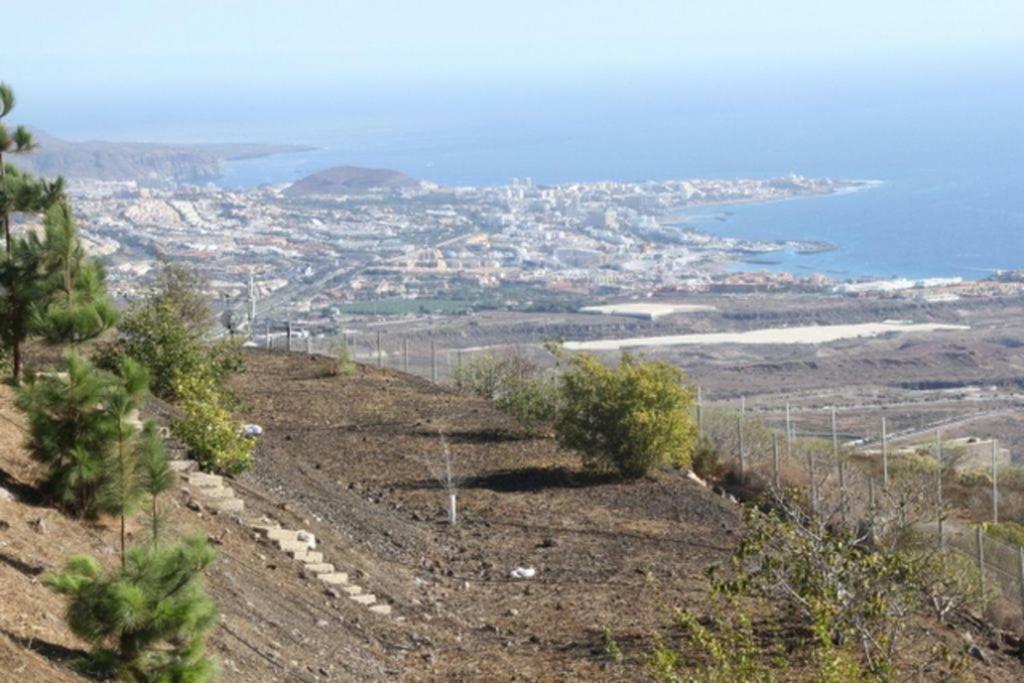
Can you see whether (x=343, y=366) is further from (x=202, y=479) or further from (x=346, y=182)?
(x=346, y=182)

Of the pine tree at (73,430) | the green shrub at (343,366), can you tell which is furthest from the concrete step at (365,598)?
the green shrub at (343,366)

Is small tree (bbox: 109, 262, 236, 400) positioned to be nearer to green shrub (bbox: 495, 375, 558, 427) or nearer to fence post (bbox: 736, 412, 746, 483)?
green shrub (bbox: 495, 375, 558, 427)

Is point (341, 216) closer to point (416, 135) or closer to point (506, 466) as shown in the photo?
point (506, 466)

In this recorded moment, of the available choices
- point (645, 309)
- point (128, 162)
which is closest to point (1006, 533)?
point (645, 309)

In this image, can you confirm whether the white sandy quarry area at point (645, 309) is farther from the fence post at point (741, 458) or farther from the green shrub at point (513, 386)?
the fence post at point (741, 458)

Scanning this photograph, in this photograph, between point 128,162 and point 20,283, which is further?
point 128,162

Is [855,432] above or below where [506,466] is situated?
below

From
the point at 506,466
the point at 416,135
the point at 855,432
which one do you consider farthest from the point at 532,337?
the point at 416,135
